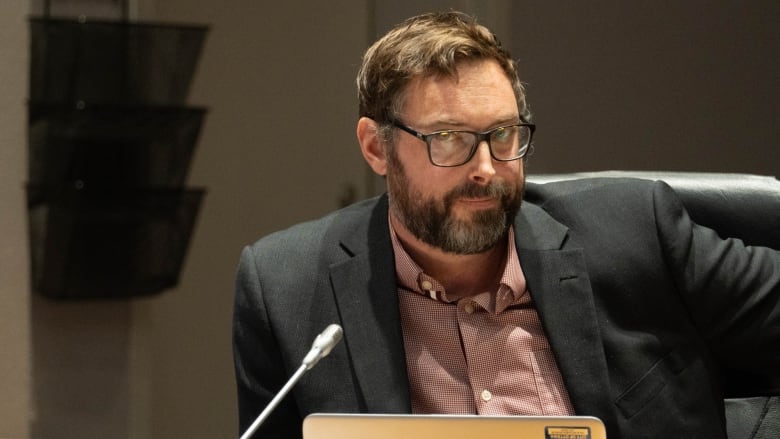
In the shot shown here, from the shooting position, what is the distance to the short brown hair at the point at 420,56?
1.67 meters

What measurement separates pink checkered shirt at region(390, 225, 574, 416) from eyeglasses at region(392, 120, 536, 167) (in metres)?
0.19

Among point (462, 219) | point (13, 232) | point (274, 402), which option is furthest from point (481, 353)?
point (13, 232)

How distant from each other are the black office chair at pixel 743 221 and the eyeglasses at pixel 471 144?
1.06 feet

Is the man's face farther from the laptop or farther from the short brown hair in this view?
the laptop

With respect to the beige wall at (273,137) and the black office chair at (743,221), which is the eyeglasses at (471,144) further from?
the beige wall at (273,137)

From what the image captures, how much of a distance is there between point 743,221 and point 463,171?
1.62ft

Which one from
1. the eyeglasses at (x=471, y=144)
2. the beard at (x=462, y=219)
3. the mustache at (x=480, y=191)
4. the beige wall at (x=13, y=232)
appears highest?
the eyeglasses at (x=471, y=144)

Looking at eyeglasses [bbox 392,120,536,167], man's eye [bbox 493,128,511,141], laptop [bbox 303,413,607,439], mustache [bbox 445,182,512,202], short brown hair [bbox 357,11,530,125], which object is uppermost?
short brown hair [bbox 357,11,530,125]

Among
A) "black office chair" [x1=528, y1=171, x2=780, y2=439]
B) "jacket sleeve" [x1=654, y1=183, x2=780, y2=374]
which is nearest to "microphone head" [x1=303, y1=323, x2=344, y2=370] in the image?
"jacket sleeve" [x1=654, y1=183, x2=780, y2=374]

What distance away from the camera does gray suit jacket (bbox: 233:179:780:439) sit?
1.65 m

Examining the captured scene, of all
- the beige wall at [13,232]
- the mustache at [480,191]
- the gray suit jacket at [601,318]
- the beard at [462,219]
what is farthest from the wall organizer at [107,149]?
the mustache at [480,191]

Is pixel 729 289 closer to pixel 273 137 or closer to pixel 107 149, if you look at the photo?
pixel 273 137

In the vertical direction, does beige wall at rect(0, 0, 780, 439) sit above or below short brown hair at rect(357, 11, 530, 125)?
below

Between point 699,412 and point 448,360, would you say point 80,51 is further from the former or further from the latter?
point 699,412
